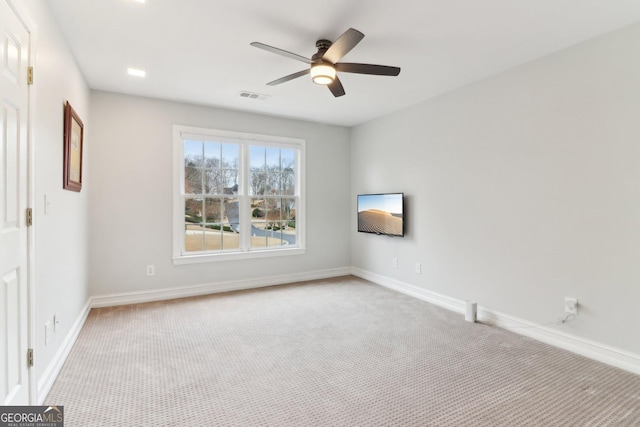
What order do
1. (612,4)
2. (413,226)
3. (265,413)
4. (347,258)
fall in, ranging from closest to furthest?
1. (265,413)
2. (612,4)
3. (413,226)
4. (347,258)

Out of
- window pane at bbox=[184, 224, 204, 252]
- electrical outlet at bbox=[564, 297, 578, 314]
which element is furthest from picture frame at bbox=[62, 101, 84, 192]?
electrical outlet at bbox=[564, 297, 578, 314]

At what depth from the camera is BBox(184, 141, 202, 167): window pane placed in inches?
175

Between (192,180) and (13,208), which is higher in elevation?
(192,180)

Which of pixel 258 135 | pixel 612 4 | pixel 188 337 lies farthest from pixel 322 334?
pixel 612 4

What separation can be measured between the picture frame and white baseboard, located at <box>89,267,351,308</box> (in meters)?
1.47

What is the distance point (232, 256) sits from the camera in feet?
15.4

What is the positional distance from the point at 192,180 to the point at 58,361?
2603 mm

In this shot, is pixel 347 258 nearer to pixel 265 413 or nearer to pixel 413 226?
pixel 413 226

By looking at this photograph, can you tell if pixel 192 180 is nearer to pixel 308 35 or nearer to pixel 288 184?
pixel 288 184

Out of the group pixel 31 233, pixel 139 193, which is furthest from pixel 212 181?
pixel 31 233

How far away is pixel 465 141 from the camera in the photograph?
3.70 meters

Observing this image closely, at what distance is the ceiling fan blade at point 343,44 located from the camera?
6.85ft

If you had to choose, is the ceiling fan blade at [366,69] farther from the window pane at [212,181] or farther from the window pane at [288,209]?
the window pane at [288,209]

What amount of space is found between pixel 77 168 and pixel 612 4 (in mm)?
4445
